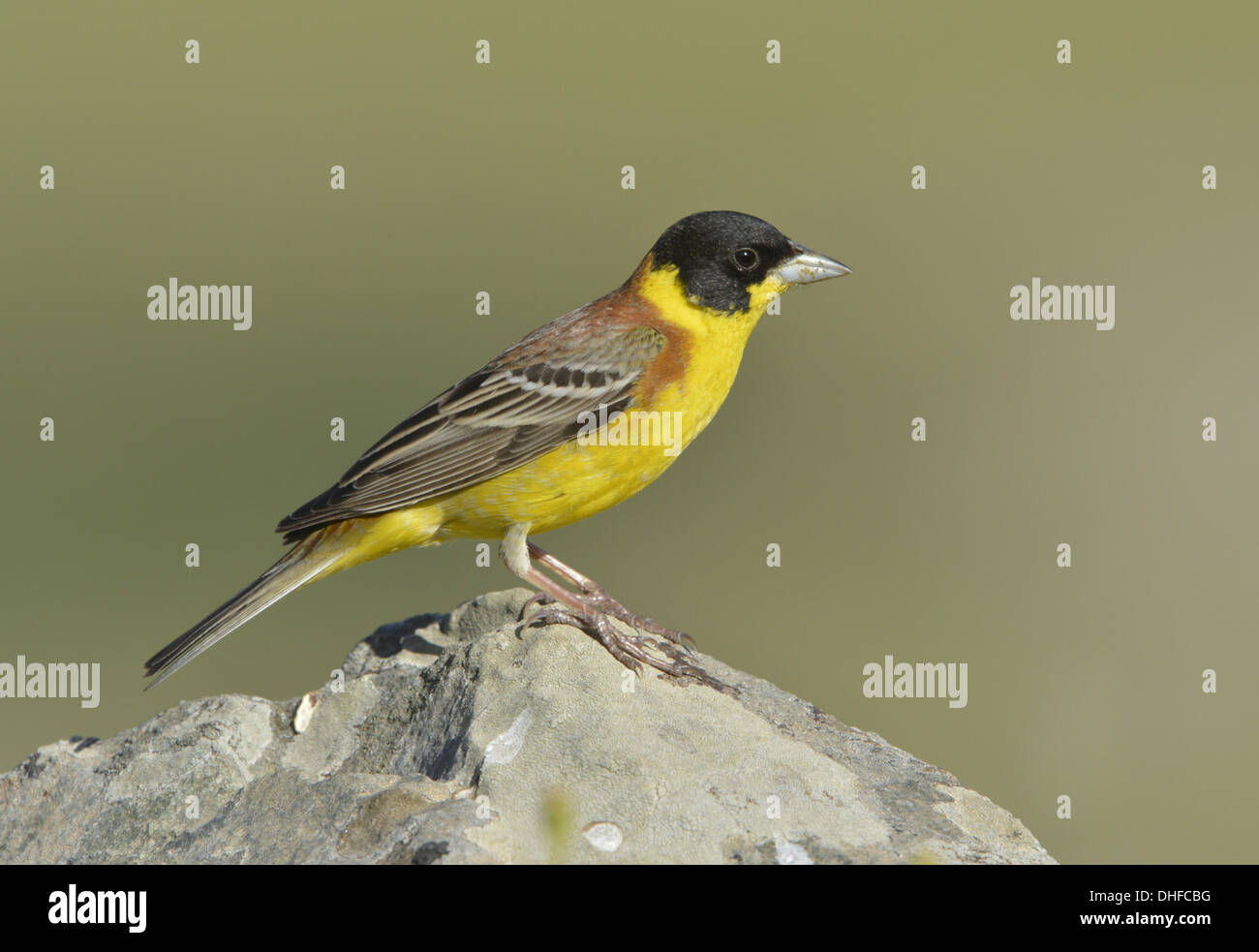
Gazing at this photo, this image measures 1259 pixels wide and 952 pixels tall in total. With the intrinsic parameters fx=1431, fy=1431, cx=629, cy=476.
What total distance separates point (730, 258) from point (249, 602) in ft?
9.74

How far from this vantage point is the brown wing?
6.89 meters

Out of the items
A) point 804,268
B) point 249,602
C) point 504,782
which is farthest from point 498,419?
point 504,782

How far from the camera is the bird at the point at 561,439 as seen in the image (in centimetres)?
687

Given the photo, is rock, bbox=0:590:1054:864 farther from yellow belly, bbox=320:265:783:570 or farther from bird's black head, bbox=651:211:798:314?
bird's black head, bbox=651:211:798:314

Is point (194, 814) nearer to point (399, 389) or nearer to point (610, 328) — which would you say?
point (610, 328)

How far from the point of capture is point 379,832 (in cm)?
500

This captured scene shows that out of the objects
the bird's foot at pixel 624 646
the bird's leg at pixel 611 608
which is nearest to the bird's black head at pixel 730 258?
the bird's leg at pixel 611 608

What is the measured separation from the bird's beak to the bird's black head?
1.2 inches

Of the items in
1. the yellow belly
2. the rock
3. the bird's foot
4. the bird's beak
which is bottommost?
the rock

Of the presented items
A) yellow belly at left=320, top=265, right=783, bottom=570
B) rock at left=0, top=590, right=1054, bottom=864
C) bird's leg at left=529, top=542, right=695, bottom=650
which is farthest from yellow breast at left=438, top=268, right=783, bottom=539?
rock at left=0, top=590, right=1054, bottom=864

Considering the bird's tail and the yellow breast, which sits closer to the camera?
the bird's tail

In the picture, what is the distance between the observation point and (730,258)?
292 inches

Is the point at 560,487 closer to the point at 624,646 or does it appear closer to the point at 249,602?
the point at 624,646

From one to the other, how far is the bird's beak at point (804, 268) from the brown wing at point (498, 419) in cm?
73
